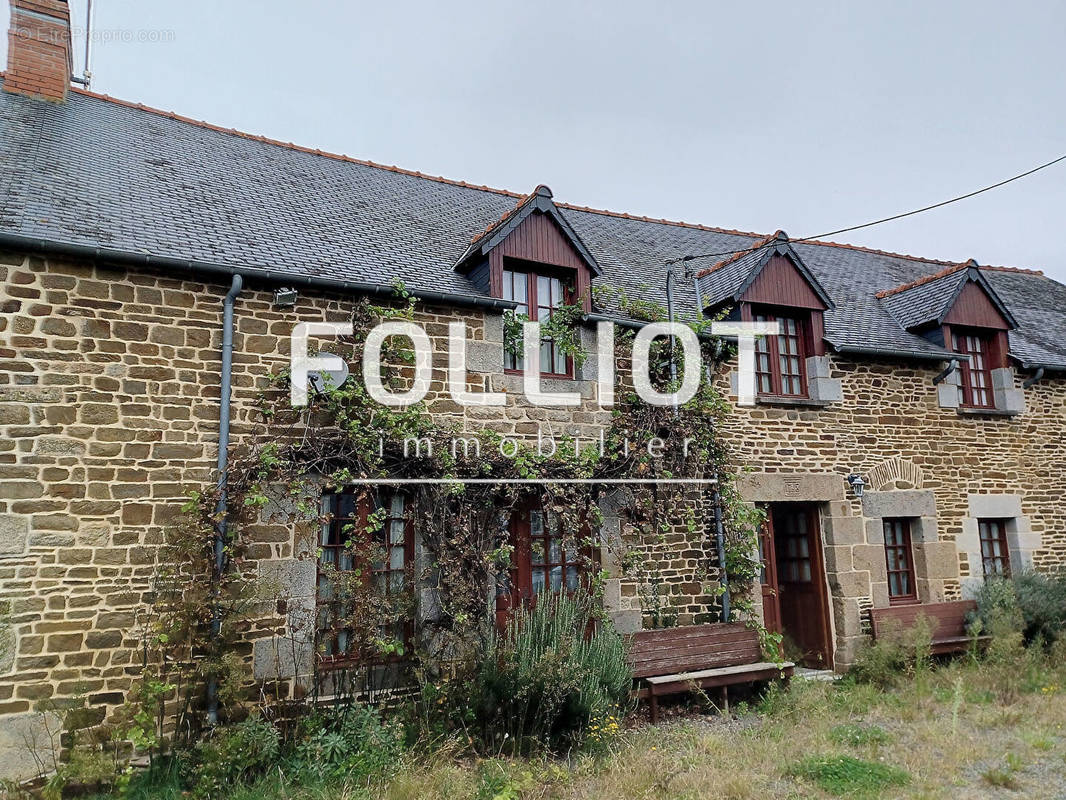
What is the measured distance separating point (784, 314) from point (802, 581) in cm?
350

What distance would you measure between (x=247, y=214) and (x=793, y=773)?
7.48 metres

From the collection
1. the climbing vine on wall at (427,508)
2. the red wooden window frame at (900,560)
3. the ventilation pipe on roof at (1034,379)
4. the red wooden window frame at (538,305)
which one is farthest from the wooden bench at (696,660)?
the ventilation pipe on roof at (1034,379)

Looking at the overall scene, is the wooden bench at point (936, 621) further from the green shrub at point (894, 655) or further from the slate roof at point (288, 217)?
the slate roof at point (288, 217)

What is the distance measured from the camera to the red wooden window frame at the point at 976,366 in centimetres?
1065

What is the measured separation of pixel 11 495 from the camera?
578cm

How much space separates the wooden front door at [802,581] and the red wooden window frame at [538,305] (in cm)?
361

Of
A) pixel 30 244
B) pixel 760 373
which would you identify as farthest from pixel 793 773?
pixel 30 244

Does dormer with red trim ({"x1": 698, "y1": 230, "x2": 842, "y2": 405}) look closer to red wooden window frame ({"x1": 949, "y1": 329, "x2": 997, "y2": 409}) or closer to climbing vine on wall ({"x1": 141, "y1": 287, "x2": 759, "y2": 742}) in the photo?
climbing vine on wall ({"x1": 141, "y1": 287, "x2": 759, "y2": 742})

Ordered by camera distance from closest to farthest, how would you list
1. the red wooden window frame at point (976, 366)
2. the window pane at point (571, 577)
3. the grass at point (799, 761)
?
the grass at point (799, 761) < the window pane at point (571, 577) < the red wooden window frame at point (976, 366)

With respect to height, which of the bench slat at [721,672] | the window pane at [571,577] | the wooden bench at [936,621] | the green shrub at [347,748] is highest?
the window pane at [571,577]

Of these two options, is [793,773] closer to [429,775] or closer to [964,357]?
[429,775]

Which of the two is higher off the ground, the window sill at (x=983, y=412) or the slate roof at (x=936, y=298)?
the slate roof at (x=936, y=298)

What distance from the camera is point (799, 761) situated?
234 inches

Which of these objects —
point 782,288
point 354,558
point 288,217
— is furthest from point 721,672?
point 288,217
